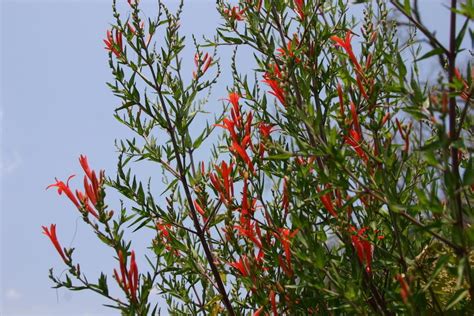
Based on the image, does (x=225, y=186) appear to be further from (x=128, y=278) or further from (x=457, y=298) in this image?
(x=457, y=298)

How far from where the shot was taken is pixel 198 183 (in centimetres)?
237

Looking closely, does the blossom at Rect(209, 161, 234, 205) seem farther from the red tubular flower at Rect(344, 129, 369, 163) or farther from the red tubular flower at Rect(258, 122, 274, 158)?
the red tubular flower at Rect(344, 129, 369, 163)

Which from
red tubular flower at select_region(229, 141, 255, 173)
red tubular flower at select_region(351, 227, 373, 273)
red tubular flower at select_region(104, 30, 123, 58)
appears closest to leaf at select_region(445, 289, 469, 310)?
red tubular flower at select_region(351, 227, 373, 273)

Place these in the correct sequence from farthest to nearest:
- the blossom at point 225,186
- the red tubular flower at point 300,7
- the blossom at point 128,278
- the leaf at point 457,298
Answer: the red tubular flower at point 300,7 < the blossom at point 225,186 < the blossom at point 128,278 < the leaf at point 457,298

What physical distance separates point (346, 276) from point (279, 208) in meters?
0.36

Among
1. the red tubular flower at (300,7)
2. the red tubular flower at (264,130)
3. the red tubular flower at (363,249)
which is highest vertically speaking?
the red tubular flower at (300,7)

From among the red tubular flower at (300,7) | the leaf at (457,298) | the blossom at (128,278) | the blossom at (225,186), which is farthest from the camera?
the red tubular flower at (300,7)

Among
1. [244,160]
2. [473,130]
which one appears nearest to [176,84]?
[244,160]

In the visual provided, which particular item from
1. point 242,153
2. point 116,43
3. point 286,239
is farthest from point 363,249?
point 116,43

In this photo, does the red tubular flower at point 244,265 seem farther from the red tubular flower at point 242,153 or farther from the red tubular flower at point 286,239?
the red tubular flower at point 242,153

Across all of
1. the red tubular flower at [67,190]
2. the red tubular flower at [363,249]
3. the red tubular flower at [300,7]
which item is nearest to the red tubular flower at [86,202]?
the red tubular flower at [67,190]

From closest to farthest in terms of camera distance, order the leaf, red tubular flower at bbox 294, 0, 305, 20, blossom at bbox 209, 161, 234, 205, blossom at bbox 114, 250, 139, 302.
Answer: the leaf → blossom at bbox 114, 250, 139, 302 → blossom at bbox 209, 161, 234, 205 → red tubular flower at bbox 294, 0, 305, 20

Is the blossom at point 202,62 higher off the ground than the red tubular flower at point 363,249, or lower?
higher

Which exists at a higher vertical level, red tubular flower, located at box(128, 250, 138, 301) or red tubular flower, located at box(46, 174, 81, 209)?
red tubular flower, located at box(46, 174, 81, 209)
